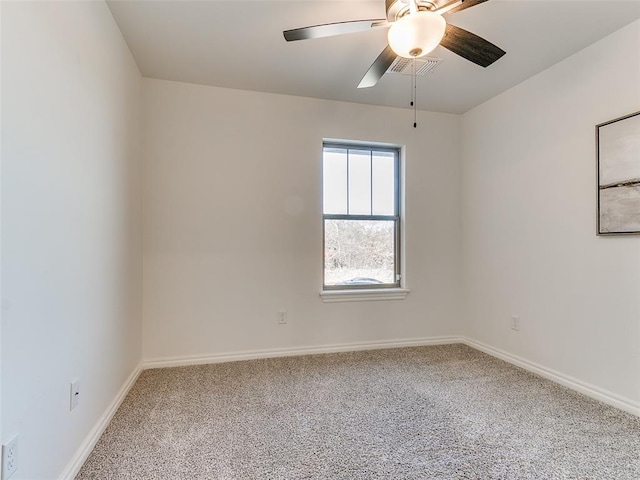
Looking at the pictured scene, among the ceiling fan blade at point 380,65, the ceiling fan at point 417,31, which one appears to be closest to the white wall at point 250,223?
the ceiling fan blade at point 380,65

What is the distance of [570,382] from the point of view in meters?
2.36

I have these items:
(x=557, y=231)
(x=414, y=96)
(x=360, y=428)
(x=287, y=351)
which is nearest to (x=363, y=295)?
(x=287, y=351)

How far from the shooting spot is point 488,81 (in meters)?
2.77

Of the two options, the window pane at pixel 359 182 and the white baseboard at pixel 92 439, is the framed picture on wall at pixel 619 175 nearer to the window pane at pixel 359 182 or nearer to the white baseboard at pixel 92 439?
the window pane at pixel 359 182

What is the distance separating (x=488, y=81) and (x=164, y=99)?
2804mm

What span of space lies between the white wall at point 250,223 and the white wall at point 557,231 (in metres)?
0.57

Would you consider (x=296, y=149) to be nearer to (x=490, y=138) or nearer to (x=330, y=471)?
(x=490, y=138)

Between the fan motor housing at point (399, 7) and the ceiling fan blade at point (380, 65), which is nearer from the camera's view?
the fan motor housing at point (399, 7)

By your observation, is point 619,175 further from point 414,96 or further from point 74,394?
point 74,394

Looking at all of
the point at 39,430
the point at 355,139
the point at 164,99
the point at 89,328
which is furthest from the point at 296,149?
the point at 39,430

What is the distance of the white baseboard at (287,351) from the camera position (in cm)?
277

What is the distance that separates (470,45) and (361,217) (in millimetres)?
1847

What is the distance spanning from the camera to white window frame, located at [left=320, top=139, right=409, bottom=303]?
317 centimetres

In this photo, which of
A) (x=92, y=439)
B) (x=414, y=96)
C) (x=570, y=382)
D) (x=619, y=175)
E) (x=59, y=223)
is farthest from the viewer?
(x=414, y=96)
